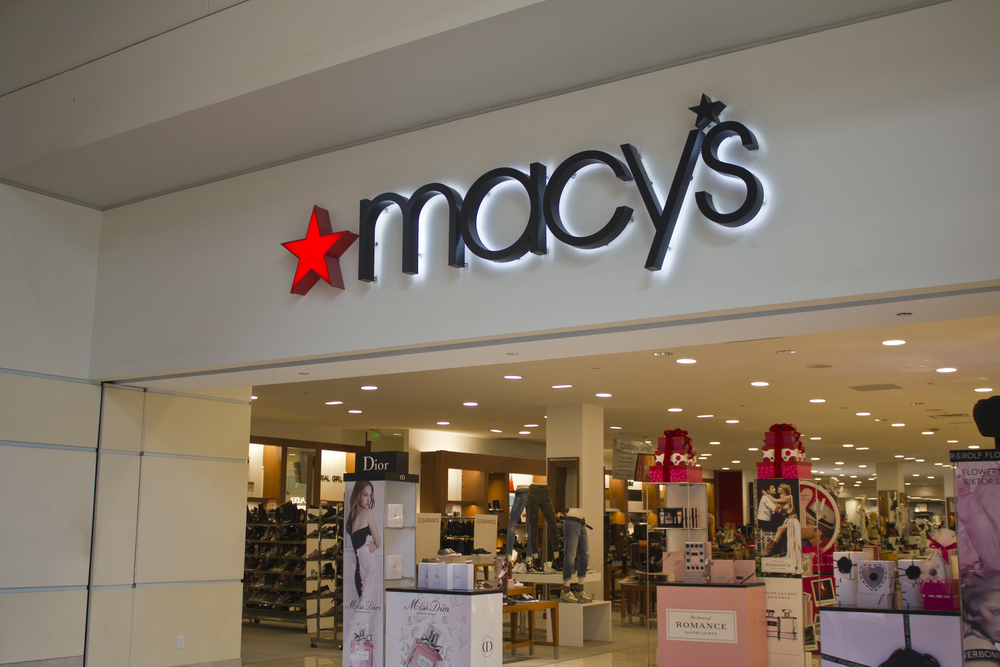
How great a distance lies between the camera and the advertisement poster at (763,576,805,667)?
8.01 m

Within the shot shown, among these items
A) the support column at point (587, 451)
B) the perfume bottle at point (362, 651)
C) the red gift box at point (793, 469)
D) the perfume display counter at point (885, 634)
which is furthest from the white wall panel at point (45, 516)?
the support column at point (587, 451)

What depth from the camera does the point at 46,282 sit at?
6336 mm

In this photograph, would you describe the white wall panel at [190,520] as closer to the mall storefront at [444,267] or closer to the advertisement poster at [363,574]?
the mall storefront at [444,267]

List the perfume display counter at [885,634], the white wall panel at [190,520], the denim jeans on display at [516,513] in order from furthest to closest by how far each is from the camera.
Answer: the denim jeans on display at [516,513] < the white wall panel at [190,520] < the perfume display counter at [885,634]

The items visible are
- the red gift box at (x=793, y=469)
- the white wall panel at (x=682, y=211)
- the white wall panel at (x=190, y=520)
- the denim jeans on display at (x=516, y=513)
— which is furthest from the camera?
the denim jeans on display at (x=516, y=513)

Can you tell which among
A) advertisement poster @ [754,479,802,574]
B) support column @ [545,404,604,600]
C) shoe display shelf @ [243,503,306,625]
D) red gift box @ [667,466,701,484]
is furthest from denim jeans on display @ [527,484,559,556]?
shoe display shelf @ [243,503,306,625]

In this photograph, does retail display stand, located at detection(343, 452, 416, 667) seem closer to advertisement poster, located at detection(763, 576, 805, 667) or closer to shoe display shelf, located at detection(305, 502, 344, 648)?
advertisement poster, located at detection(763, 576, 805, 667)

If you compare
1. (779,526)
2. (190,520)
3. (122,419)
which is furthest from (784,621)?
(122,419)

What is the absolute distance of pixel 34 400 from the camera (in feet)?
20.2

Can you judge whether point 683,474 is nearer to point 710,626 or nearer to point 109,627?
point 710,626

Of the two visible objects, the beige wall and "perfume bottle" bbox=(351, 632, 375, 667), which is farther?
the beige wall

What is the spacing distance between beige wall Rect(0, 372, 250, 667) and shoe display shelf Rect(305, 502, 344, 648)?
3648 millimetres

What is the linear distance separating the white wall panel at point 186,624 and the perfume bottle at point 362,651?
1845 mm

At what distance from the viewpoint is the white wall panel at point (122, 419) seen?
21.7ft
